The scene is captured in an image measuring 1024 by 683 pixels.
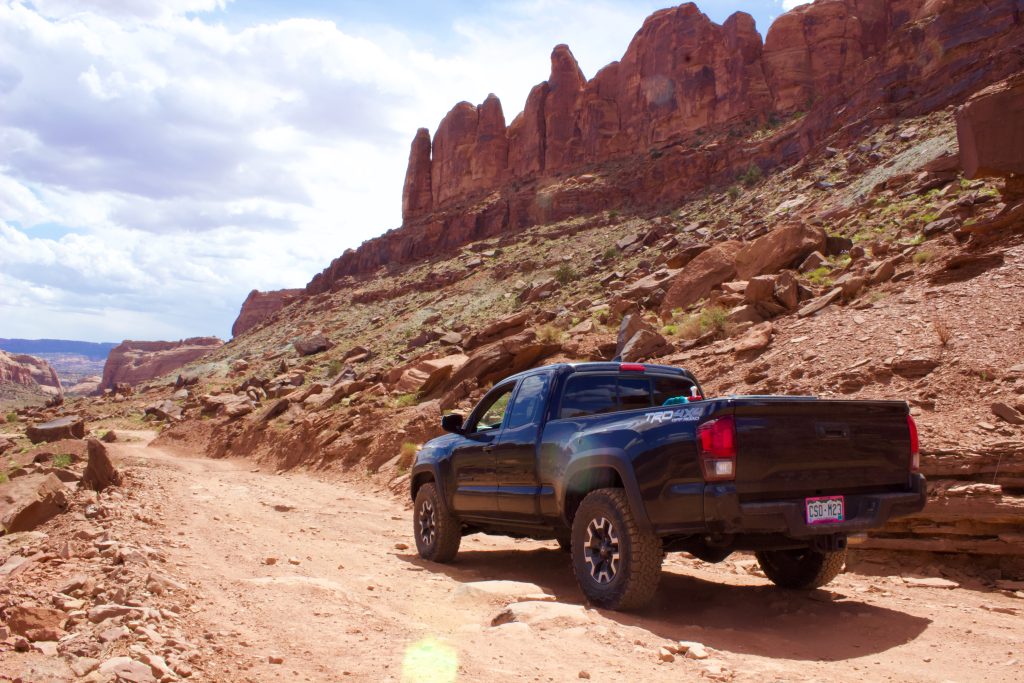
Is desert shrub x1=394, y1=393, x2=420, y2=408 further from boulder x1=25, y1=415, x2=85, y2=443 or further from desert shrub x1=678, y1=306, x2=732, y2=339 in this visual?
boulder x1=25, y1=415, x2=85, y2=443

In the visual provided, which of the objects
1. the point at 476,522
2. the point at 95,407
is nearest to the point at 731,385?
the point at 476,522

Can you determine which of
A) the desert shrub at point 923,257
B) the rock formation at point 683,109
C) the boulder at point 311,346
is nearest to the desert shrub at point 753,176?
the rock formation at point 683,109

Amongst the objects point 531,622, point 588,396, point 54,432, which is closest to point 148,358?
point 54,432

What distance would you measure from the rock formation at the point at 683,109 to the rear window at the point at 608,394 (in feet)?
127

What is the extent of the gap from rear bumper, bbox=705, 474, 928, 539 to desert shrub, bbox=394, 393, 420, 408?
1593 cm

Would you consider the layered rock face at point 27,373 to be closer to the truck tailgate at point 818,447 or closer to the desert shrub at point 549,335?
the desert shrub at point 549,335

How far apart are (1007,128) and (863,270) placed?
3.50 metres

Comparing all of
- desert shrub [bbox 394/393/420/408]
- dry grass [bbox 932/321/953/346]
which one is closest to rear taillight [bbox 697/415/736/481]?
dry grass [bbox 932/321/953/346]

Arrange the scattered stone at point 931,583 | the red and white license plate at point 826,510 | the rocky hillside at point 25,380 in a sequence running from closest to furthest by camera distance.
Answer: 1. the red and white license plate at point 826,510
2. the scattered stone at point 931,583
3. the rocky hillside at point 25,380

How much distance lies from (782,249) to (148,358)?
424 ft

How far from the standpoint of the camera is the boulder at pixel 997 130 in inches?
536

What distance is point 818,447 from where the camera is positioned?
5230 millimetres

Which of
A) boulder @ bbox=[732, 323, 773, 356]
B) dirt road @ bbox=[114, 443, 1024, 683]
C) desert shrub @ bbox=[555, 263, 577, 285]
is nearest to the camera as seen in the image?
dirt road @ bbox=[114, 443, 1024, 683]

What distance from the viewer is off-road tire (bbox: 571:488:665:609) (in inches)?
207
